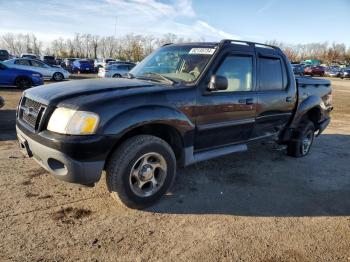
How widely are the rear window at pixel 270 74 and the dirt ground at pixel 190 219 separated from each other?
1336 mm

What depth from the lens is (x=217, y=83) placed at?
3.93m

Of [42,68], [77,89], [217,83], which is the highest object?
[217,83]

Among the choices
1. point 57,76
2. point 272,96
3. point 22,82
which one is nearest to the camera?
point 272,96

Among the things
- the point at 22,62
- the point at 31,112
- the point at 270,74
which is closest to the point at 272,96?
the point at 270,74

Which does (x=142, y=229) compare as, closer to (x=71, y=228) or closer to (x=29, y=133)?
(x=71, y=228)

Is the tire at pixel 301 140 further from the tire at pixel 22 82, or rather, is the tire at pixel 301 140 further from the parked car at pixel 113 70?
the parked car at pixel 113 70

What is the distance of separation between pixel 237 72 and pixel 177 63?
828mm

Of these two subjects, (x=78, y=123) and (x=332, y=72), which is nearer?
(x=78, y=123)

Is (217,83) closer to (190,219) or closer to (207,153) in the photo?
(207,153)

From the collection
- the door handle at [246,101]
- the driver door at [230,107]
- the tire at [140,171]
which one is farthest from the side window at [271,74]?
the tire at [140,171]

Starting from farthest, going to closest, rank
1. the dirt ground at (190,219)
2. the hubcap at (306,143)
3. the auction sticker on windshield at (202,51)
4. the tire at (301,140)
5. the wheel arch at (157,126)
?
the hubcap at (306,143) < the tire at (301,140) < the auction sticker on windshield at (202,51) < the wheel arch at (157,126) < the dirt ground at (190,219)

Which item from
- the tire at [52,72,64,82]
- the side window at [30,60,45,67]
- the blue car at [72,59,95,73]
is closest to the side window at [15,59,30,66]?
the side window at [30,60,45,67]

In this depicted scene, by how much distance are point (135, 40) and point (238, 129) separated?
208 feet

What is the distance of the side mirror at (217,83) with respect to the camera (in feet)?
12.9
